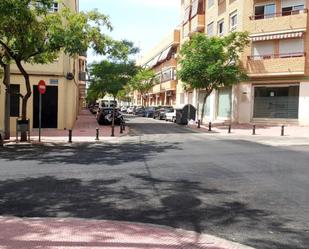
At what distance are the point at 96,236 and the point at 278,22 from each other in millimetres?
32412

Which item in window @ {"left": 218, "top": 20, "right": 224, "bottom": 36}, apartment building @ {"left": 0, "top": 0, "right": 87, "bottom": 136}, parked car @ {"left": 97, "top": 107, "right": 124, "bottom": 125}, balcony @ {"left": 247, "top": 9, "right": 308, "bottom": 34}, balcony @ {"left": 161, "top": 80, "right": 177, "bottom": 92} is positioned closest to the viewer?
apartment building @ {"left": 0, "top": 0, "right": 87, "bottom": 136}

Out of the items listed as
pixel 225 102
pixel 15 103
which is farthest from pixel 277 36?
pixel 15 103

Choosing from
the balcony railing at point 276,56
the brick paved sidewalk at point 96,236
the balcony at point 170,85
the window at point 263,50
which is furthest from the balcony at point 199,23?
the brick paved sidewalk at point 96,236

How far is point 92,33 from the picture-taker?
64.8 feet

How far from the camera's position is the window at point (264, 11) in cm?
3625

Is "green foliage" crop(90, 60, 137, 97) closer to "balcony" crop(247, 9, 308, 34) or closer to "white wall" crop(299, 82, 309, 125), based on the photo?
"balcony" crop(247, 9, 308, 34)

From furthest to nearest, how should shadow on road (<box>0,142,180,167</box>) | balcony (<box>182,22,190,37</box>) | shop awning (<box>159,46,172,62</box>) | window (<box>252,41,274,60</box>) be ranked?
shop awning (<box>159,46,172,62</box>) → balcony (<box>182,22,190,37</box>) → window (<box>252,41,274,60</box>) → shadow on road (<box>0,142,180,167</box>)

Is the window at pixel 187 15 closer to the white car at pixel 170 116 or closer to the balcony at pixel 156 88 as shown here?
the white car at pixel 170 116

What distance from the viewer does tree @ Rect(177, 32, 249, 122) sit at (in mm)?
34094

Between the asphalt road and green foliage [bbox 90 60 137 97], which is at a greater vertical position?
green foliage [bbox 90 60 137 97]

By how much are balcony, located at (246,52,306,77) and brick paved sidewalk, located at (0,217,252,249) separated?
98.9 feet

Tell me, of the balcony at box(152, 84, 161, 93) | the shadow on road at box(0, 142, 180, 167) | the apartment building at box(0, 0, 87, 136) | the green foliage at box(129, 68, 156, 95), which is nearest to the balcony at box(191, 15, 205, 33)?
the apartment building at box(0, 0, 87, 136)

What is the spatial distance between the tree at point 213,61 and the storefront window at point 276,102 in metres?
3.02

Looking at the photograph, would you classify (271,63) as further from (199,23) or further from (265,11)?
(199,23)
